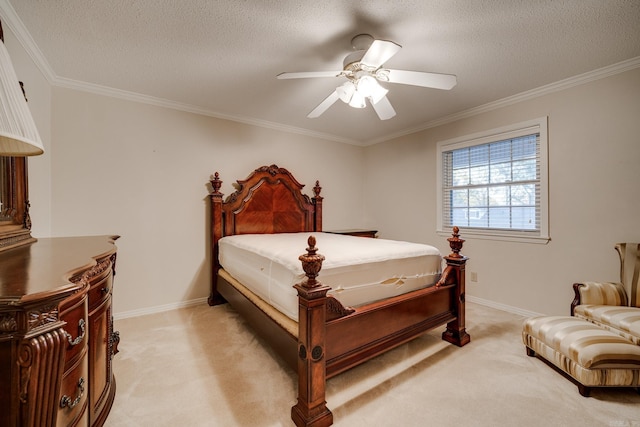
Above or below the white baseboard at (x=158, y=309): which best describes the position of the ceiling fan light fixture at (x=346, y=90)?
above

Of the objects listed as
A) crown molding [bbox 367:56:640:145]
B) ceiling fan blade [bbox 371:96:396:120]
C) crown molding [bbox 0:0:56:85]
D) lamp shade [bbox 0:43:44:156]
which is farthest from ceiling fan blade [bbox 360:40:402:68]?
crown molding [bbox 0:0:56:85]

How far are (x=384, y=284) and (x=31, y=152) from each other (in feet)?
6.49

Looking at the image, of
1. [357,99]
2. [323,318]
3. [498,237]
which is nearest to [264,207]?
[357,99]

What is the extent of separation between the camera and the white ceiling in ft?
5.80

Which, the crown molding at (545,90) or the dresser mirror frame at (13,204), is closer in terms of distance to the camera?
the dresser mirror frame at (13,204)

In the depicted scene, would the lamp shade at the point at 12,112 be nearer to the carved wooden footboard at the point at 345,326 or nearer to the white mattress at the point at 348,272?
the carved wooden footboard at the point at 345,326

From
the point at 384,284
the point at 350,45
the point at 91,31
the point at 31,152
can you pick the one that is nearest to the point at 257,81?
the point at 350,45

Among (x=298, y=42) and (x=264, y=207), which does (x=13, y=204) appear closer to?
(x=298, y=42)

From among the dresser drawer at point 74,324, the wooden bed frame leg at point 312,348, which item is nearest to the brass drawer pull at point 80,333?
the dresser drawer at point 74,324

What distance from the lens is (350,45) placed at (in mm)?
2139

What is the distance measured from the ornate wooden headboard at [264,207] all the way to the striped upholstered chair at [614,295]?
3.06m

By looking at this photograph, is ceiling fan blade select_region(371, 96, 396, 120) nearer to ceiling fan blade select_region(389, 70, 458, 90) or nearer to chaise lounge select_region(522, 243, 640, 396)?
ceiling fan blade select_region(389, 70, 458, 90)

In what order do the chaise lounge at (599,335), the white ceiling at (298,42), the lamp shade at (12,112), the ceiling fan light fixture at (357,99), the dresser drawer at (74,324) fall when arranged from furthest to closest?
the ceiling fan light fixture at (357,99) → the white ceiling at (298,42) → the chaise lounge at (599,335) → the dresser drawer at (74,324) → the lamp shade at (12,112)

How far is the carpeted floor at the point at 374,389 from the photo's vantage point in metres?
1.53
